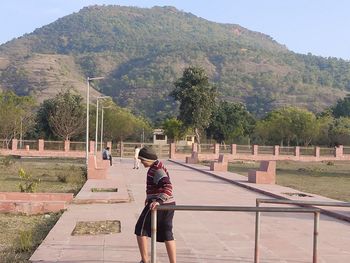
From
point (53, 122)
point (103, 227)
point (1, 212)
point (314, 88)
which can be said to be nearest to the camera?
point (103, 227)

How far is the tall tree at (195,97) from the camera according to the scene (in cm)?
5844

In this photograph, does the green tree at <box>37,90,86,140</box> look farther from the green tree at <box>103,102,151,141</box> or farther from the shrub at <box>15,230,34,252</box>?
the shrub at <box>15,230,34,252</box>

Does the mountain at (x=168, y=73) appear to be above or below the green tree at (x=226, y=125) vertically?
above

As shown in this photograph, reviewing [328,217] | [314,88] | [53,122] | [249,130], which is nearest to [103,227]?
[328,217]

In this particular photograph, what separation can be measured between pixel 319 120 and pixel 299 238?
6835 centimetres

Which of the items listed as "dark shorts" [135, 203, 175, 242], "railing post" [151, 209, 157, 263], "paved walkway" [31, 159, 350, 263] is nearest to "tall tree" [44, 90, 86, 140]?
"paved walkway" [31, 159, 350, 263]

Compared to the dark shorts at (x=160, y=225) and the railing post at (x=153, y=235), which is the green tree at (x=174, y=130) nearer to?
the dark shorts at (x=160, y=225)

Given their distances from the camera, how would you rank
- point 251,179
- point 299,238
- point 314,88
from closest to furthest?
point 299,238 → point 251,179 → point 314,88

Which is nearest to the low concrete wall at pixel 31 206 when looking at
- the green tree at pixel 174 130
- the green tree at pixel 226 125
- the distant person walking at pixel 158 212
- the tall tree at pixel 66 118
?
the distant person walking at pixel 158 212

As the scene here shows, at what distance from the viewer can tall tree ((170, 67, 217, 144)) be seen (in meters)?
58.4

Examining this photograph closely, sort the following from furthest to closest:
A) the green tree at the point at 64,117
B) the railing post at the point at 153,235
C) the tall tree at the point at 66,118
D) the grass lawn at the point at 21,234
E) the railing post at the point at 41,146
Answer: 1. the green tree at the point at 64,117
2. the tall tree at the point at 66,118
3. the railing post at the point at 41,146
4. the grass lawn at the point at 21,234
5. the railing post at the point at 153,235

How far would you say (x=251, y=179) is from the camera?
23500mm

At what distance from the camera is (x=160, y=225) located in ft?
22.5

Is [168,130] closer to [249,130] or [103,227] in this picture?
[249,130]
